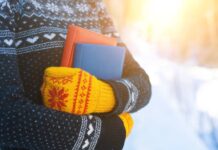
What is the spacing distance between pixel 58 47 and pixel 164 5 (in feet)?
3.24

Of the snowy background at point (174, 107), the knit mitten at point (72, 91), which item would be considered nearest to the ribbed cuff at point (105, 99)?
the knit mitten at point (72, 91)

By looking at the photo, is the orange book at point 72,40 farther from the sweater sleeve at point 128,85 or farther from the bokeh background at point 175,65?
the bokeh background at point 175,65

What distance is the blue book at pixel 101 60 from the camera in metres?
0.75

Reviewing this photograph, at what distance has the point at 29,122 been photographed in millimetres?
617

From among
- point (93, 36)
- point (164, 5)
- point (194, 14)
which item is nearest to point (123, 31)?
point (164, 5)

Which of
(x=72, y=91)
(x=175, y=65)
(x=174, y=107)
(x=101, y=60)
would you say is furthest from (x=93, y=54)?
(x=175, y=65)

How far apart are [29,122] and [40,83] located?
126 millimetres

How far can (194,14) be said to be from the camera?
1670mm

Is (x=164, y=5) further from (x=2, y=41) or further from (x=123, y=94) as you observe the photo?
(x=2, y=41)

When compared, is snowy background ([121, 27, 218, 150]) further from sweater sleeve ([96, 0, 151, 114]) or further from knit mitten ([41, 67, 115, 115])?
knit mitten ([41, 67, 115, 115])

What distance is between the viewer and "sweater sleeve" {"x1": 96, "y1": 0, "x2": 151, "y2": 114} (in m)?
0.73

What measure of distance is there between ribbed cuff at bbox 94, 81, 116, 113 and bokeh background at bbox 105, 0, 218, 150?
57 cm

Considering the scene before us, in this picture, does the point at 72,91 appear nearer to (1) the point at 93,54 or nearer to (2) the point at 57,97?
(2) the point at 57,97

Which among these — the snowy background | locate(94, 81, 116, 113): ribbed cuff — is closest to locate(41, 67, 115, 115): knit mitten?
locate(94, 81, 116, 113): ribbed cuff
